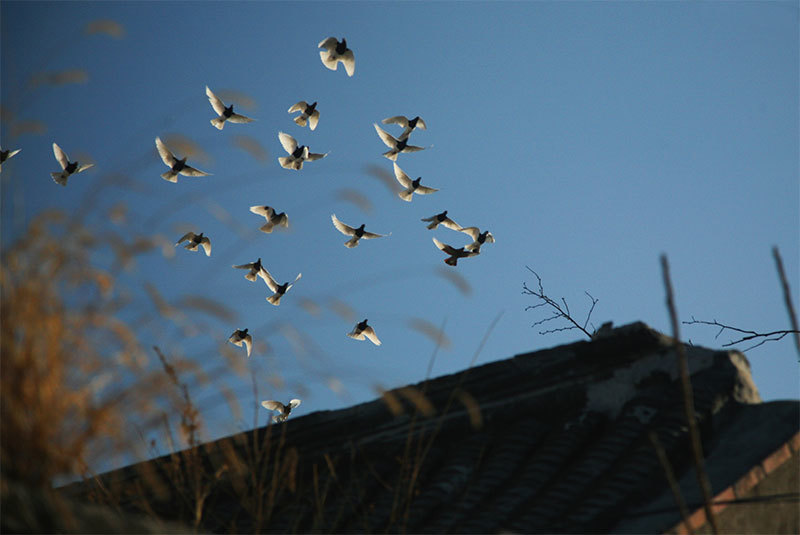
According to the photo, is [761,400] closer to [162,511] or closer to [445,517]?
[445,517]

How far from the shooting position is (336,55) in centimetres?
1130

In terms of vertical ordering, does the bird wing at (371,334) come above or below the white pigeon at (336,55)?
below

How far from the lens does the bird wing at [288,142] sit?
10734 mm

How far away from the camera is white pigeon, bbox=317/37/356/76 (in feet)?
36.7

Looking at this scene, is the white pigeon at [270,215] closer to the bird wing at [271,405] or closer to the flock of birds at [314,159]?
the flock of birds at [314,159]

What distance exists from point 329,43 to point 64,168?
3.58 metres

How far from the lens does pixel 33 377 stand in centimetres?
206

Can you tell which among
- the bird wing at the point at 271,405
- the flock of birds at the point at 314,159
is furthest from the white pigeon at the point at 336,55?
the bird wing at the point at 271,405

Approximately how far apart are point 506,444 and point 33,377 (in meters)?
3.10

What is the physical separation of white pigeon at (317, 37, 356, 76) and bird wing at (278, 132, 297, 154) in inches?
47.2

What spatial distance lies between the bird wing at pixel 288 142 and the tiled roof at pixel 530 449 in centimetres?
586

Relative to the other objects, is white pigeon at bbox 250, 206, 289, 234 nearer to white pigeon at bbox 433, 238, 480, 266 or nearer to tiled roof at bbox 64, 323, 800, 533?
white pigeon at bbox 433, 238, 480, 266

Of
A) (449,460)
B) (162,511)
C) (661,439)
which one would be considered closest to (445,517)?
(449,460)

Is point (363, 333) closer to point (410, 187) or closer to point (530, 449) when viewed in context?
point (410, 187)
